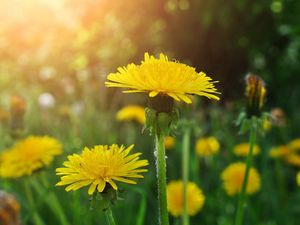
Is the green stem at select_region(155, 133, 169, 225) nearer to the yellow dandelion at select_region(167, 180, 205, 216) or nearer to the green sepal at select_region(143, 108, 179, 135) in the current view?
the green sepal at select_region(143, 108, 179, 135)

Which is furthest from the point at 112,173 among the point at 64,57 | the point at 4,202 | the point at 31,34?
the point at 31,34

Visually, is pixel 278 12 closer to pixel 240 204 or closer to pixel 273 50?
pixel 273 50

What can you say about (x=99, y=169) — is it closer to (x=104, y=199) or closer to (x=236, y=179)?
(x=104, y=199)

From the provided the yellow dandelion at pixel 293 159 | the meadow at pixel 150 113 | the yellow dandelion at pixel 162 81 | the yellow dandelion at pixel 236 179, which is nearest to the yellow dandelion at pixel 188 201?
the meadow at pixel 150 113

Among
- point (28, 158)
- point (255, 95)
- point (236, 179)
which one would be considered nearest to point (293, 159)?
point (236, 179)

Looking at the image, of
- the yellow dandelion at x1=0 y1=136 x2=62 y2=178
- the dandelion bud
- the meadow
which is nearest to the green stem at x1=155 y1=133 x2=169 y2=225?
the meadow
